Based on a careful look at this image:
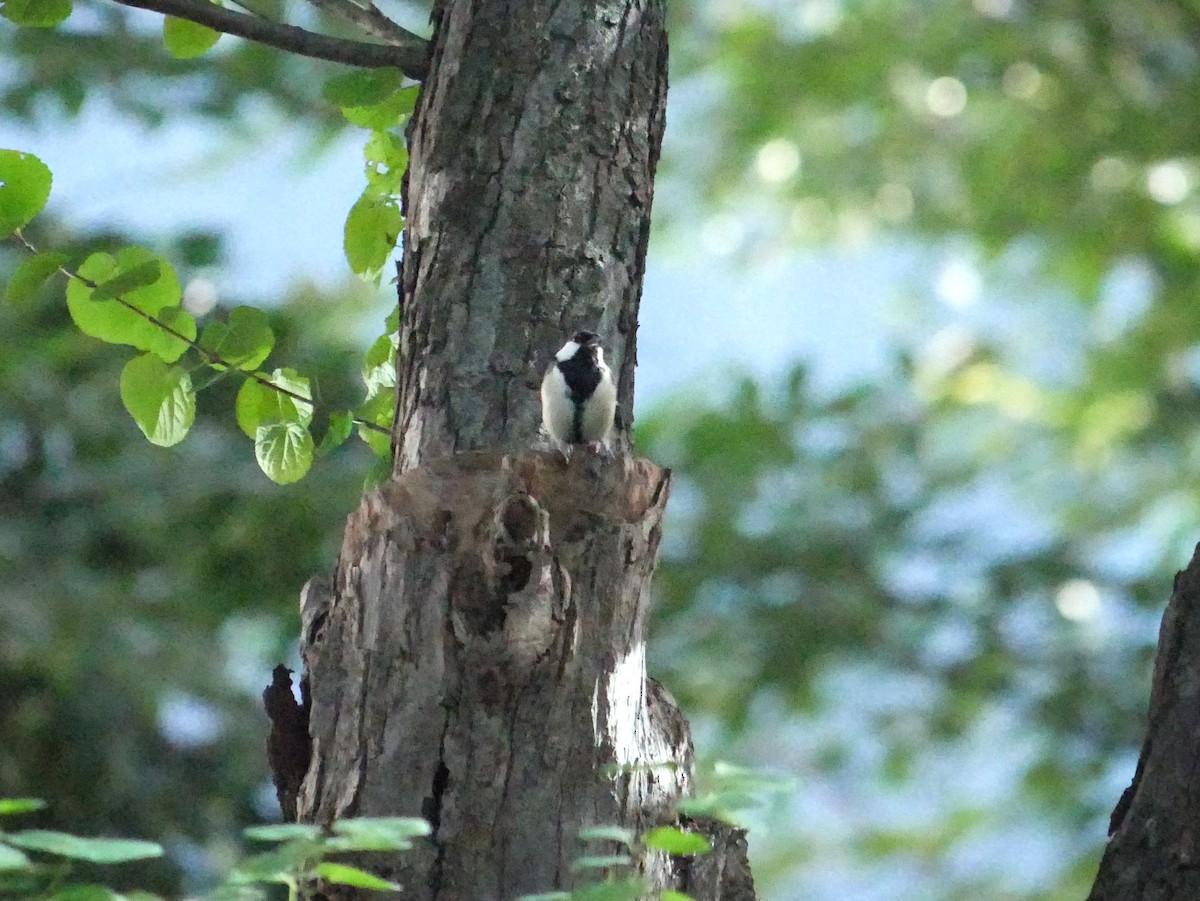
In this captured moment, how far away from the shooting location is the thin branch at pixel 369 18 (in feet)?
8.54

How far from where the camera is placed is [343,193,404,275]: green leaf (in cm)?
276

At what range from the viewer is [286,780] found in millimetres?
2236

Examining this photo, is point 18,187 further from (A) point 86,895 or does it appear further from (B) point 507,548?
(A) point 86,895

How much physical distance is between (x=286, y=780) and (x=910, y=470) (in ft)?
17.8

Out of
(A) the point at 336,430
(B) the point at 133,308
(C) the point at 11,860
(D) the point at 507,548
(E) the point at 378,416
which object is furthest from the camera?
(E) the point at 378,416

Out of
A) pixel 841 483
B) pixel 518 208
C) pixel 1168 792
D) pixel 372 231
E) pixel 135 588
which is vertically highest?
pixel 841 483

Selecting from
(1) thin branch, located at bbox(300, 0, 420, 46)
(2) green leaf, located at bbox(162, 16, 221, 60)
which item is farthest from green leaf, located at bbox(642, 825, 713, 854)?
(2) green leaf, located at bbox(162, 16, 221, 60)

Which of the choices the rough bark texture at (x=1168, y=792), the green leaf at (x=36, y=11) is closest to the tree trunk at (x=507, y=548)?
the rough bark texture at (x=1168, y=792)

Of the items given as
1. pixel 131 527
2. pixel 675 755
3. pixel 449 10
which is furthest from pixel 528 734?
pixel 131 527

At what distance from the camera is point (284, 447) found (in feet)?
8.20

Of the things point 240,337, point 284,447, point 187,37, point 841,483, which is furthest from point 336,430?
point 841,483

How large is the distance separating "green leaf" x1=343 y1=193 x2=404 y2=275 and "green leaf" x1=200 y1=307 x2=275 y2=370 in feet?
1.36

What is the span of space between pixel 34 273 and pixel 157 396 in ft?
0.99

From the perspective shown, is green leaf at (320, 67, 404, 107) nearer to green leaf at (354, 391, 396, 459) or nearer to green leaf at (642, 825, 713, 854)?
green leaf at (354, 391, 396, 459)
